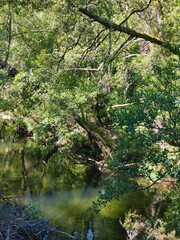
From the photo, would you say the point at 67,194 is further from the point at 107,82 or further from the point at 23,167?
the point at 107,82

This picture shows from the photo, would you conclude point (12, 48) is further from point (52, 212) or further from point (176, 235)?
point (176, 235)

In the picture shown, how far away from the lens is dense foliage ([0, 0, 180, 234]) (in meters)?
4.55

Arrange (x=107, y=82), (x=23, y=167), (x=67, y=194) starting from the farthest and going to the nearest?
(x=107, y=82), (x=23, y=167), (x=67, y=194)

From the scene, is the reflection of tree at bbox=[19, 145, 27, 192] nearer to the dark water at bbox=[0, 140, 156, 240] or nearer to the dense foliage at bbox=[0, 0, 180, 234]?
the dark water at bbox=[0, 140, 156, 240]

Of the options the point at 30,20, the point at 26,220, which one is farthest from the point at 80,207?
the point at 30,20

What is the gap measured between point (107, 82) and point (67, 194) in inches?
244

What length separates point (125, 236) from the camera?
638cm

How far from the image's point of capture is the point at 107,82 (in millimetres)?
12414

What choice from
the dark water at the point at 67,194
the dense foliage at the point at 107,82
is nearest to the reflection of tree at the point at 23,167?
the dark water at the point at 67,194

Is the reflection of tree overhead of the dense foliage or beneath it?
beneath

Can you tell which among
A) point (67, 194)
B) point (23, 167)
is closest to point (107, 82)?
point (23, 167)

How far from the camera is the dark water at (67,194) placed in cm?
671

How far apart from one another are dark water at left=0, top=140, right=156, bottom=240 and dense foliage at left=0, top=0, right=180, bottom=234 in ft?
2.99

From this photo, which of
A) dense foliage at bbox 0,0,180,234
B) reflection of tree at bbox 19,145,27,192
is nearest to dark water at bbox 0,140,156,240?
reflection of tree at bbox 19,145,27,192
